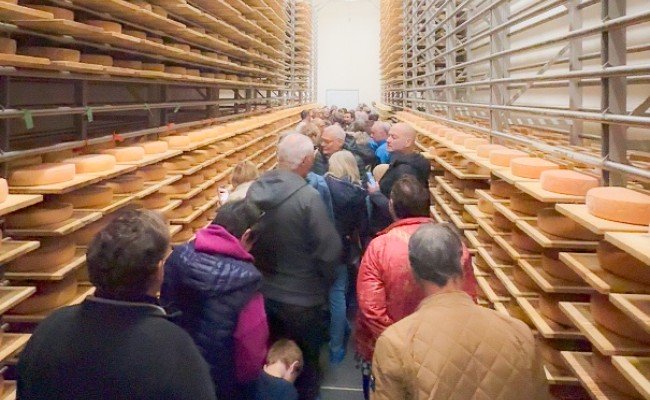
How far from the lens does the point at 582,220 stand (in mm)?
1628

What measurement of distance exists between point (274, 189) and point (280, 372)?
2.66ft

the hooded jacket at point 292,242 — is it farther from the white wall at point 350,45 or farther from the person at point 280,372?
the white wall at point 350,45

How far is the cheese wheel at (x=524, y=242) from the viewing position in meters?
2.34

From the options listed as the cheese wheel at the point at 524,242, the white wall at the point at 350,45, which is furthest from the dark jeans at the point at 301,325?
the white wall at the point at 350,45

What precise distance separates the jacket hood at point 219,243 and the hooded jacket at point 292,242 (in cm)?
57

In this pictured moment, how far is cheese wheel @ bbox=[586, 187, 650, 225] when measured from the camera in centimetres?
153

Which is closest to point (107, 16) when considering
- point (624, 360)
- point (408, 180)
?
point (408, 180)

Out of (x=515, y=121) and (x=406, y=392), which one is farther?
(x=515, y=121)

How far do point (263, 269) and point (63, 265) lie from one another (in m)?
0.86

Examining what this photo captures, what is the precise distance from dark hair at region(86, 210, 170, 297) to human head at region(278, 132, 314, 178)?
1.52m

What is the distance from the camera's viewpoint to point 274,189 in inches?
108

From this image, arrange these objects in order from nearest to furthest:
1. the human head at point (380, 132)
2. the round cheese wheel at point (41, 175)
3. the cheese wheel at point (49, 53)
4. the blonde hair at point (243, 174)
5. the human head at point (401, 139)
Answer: the round cheese wheel at point (41, 175) < the cheese wheel at point (49, 53) < the blonde hair at point (243, 174) < the human head at point (401, 139) < the human head at point (380, 132)

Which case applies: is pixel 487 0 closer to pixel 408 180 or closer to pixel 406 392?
pixel 408 180

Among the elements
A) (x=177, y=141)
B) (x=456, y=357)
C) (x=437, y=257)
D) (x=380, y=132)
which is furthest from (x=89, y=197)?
(x=380, y=132)
